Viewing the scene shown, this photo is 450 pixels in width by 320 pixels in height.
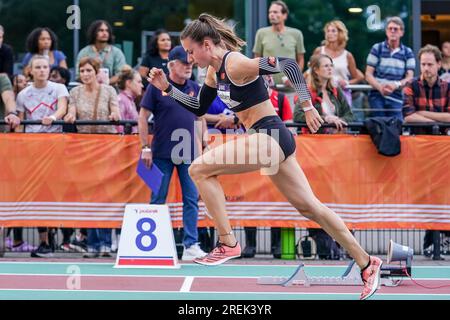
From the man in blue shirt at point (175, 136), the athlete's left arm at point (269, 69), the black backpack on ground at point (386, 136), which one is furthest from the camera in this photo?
the black backpack on ground at point (386, 136)

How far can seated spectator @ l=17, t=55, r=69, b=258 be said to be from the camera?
14.0 m

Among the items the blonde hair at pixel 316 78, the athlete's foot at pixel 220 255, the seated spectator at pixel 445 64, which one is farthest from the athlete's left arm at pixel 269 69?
the seated spectator at pixel 445 64

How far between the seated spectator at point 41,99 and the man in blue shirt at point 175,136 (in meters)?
1.43

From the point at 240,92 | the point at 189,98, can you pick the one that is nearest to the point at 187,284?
the point at 189,98

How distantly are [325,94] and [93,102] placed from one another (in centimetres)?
297

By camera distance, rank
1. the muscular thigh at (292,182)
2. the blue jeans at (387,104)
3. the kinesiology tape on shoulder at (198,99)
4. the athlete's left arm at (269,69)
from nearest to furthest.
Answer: the athlete's left arm at (269,69)
the muscular thigh at (292,182)
the kinesiology tape on shoulder at (198,99)
the blue jeans at (387,104)

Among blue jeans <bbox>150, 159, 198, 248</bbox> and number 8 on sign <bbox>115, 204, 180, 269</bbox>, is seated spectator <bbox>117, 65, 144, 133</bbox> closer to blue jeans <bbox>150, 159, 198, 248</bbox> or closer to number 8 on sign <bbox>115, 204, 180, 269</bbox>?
blue jeans <bbox>150, 159, 198, 248</bbox>

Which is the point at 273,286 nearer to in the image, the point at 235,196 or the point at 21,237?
the point at 235,196

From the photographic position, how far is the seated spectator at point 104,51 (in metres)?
15.6

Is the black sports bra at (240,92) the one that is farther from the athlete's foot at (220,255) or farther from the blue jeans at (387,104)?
the blue jeans at (387,104)

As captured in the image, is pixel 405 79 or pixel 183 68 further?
pixel 405 79
